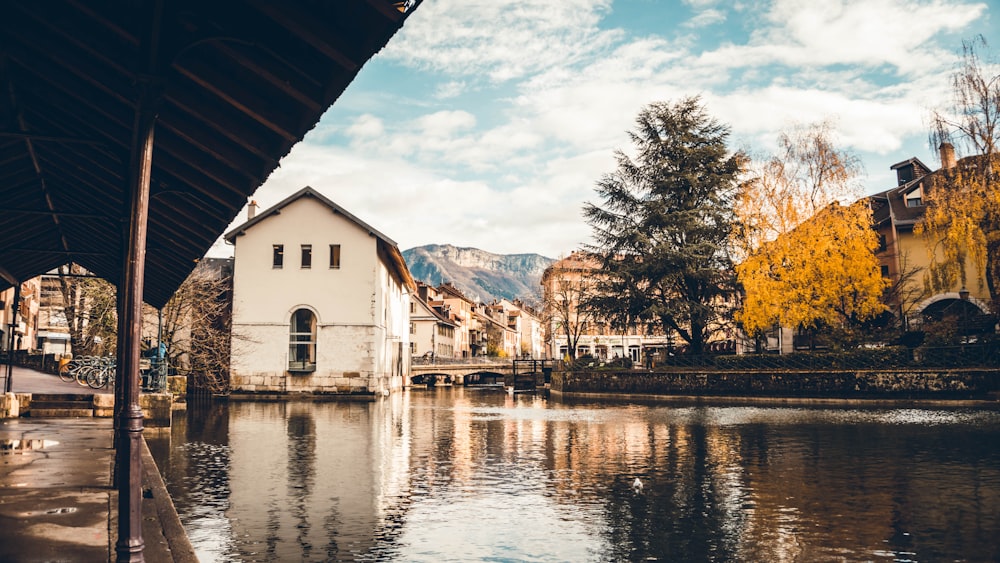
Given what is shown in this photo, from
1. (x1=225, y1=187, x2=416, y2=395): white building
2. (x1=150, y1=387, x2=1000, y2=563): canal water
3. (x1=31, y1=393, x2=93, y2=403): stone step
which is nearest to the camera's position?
(x1=150, y1=387, x2=1000, y2=563): canal water

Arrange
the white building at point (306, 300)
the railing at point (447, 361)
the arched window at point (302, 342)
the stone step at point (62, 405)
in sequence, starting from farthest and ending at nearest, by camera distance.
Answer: the railing at point (447, 361) < the arched window at point (302, 342) < the white building at point (306, 300) < the stone step at point (62, 405)

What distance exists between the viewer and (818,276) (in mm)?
38031

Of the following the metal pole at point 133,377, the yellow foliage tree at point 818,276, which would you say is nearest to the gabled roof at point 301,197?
the yellow foliage tree at point 818,276

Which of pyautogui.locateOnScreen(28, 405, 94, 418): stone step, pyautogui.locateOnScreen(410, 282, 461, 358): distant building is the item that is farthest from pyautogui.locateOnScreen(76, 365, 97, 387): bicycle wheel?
pyautogui.locateOnScreen(410, 282, 461, 358): distant building

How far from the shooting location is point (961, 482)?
35.2ft

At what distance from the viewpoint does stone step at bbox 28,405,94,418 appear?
16.8 metres

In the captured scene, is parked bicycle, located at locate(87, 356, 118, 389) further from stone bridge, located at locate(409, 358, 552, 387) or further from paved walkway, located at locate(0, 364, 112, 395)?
stone bridge, located at locate(409, 358, 552, 387)

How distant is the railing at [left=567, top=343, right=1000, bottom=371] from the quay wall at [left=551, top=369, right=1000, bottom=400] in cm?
77

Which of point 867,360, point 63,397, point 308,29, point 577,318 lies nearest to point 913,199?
point 867,360

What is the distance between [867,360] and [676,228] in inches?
446

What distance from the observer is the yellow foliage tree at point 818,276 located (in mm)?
37625

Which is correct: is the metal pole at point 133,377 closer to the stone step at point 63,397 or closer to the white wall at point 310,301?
the stone step at point 63,397

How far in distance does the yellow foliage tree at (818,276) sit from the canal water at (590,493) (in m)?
18.4

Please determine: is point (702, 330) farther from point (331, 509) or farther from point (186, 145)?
point (186, 145)
